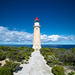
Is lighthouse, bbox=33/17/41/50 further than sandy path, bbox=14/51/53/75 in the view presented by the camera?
Yes

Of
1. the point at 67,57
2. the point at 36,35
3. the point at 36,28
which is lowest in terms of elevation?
the point at 67,57

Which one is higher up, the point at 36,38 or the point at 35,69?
the point at 36,38

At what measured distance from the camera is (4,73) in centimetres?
456

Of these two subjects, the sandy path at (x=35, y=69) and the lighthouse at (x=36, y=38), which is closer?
the sandy path at (x=35, y=69)

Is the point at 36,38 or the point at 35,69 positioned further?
the point at 36,38

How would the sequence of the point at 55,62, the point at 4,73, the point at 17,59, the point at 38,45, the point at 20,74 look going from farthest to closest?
the point at 38,45, the point at 17,59, the point at 55,62, the point at 20,74, the point at 4,73

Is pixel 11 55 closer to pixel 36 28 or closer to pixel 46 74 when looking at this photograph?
pixel 46 74

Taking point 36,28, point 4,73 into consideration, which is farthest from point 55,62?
point 36,28

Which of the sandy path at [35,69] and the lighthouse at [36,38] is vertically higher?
the lighthouse at [36,38]

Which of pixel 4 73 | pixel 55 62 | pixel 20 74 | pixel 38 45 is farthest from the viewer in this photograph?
pixel 38 45

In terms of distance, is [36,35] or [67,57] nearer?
[67,57]

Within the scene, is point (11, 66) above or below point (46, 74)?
above

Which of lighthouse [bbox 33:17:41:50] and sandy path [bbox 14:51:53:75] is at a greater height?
lighthouse [bbox 33:17:41:50]

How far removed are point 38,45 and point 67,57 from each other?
15451 mm
